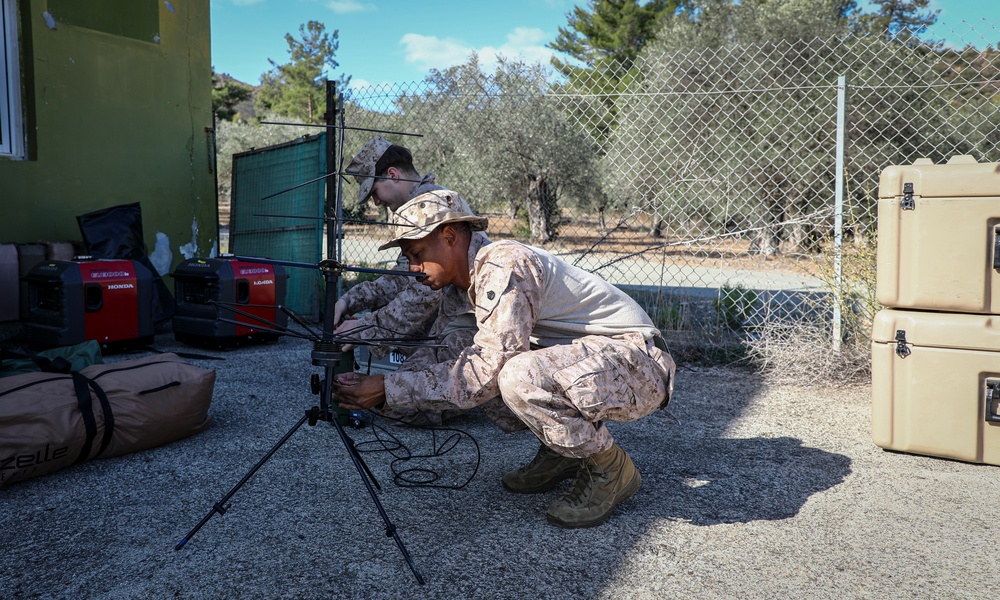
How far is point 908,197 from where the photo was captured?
136 inches

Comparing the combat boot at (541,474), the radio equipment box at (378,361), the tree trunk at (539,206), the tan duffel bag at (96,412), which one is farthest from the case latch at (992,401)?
the tree trunk at (539,206)

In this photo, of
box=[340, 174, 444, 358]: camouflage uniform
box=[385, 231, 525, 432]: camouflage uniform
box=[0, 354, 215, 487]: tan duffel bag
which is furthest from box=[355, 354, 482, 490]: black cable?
box=[0, 354, 215, 487]: tan duffel bag

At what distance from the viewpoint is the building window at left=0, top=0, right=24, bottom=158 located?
623 cm

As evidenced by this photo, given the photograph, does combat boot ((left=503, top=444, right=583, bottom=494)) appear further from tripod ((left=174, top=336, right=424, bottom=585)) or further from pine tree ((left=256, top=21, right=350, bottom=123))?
pine tree ((left=256, top=21, right=350, bottom=123))

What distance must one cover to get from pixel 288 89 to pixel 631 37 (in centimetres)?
2678

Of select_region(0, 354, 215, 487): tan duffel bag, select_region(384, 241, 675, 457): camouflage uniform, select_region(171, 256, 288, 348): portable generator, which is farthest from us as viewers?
select_region(171, 256, 288, 348): portable generator

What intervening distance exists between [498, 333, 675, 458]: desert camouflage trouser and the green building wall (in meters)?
5.70

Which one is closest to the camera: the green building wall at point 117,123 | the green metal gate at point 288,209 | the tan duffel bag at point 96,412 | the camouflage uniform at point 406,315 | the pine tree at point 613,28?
the tan duffel bag at point 96,412

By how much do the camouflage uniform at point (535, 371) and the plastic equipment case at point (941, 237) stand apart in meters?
1.54

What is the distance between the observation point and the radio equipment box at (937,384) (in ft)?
10.8

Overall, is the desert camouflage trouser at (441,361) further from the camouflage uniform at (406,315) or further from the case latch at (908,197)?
the case latch at (908,197)

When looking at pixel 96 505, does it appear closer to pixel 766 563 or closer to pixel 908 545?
pixel 766 563

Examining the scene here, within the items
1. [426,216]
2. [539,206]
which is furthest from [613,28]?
[426,216]

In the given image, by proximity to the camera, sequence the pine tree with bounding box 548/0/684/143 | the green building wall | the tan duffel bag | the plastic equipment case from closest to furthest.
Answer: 1. the tan duffel bag
2. the plastic equipment case
3. the green building wall
4. the pine tree with bounding box 548/0/684/143
